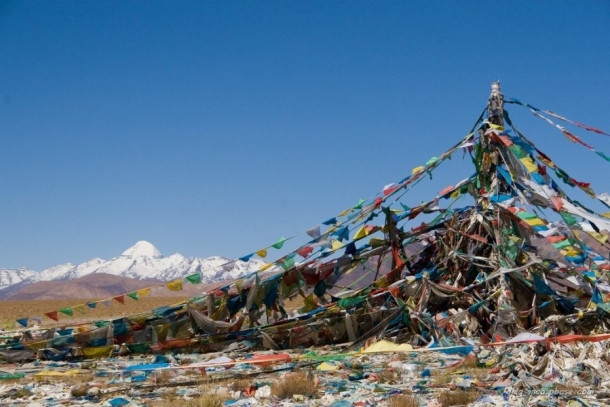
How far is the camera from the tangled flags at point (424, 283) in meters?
12.9

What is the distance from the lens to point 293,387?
8.95m

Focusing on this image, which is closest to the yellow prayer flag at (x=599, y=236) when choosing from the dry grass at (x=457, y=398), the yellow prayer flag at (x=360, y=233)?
the yellow prayer flag at (x=360, y=233)

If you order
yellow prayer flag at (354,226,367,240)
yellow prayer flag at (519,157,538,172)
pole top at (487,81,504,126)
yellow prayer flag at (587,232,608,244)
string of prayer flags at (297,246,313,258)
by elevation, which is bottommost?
yellow prayer flag at (587,232,608,244)

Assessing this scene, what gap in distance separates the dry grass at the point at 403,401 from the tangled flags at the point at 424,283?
4.12 meters

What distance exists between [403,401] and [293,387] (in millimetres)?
1653

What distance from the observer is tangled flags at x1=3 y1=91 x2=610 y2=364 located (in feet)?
42.3

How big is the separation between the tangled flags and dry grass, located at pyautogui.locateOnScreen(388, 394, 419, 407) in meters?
4.12

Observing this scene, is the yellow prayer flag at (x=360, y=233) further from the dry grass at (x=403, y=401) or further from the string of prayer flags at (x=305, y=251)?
the dry grass at (x=403, y=401)

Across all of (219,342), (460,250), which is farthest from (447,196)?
(219,342)

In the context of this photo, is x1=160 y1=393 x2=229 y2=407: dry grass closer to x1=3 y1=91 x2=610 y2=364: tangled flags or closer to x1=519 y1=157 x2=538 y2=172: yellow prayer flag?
x1=3 y1=91 x2=610 y2=364: tangled flags

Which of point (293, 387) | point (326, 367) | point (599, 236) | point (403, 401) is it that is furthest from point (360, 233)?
point (403, 401)

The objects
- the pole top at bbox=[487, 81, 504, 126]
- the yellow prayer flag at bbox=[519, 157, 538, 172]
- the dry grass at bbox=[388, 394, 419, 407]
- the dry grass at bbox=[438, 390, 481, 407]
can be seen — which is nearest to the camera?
the dry grass at bbox=[388, 394, 419, 407]

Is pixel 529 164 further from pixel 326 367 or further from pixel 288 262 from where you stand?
pixel 326 367

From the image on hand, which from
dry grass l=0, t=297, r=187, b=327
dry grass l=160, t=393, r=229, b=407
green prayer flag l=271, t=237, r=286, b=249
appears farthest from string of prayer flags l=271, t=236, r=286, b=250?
dry grass l=0, t=297, r=187, b=327
